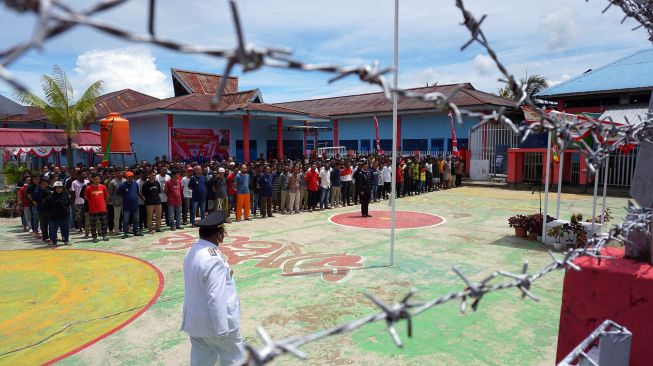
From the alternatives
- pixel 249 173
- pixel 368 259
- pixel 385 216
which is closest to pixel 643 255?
pixel 368 259

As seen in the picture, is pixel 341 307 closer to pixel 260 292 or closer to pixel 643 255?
pixel 260 292

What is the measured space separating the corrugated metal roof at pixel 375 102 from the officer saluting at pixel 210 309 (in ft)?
74.7

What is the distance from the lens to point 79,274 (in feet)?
28.1

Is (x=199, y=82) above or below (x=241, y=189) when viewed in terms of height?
above

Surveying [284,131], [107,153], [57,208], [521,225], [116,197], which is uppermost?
[284,131]

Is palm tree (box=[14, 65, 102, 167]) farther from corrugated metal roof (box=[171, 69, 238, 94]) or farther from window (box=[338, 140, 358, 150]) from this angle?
window (box=[338, 140, 358, 150])

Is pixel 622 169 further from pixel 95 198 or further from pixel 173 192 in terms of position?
pixel 95 198

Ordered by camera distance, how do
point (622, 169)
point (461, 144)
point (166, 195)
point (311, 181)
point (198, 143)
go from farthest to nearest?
1. point (461, 144)
2. point (198, 143)
3. point (622, 169)
4. point (311, 181)
5. point (166, 195)

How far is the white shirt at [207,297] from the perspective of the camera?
382 cm

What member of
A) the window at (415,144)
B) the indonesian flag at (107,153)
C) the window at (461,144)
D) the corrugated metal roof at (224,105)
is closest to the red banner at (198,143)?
the corrugated metal roof at (224,105)

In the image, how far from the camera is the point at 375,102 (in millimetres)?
34156

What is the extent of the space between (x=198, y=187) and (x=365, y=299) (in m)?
7.53

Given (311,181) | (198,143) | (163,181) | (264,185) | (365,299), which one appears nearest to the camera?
(365,299)

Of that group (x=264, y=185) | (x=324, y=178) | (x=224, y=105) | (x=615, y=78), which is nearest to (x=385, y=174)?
(x=324, y=178)
